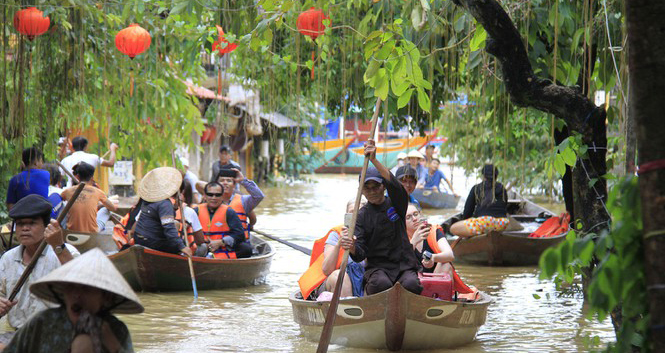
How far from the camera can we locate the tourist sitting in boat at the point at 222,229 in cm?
1084

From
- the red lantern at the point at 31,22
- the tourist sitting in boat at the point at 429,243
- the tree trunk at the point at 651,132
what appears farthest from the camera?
the red lantern at the point at 31,22

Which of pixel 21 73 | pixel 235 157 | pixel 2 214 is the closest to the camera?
pixel 21 73

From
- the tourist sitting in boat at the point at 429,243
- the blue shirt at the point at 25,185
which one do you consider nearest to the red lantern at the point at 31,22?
the blue shirt at the point at 25,185

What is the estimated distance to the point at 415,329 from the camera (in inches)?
285

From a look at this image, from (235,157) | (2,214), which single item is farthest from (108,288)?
(235,157)

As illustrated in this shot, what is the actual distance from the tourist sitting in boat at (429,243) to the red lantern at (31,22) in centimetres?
323

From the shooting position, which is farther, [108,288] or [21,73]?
[21,73]

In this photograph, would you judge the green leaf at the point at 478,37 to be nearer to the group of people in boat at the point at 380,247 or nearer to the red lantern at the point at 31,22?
the group of people in boat at the point at 380,247

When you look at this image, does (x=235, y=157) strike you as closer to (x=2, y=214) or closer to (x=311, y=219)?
(x=311, y=219)

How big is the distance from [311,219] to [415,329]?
14.4 m

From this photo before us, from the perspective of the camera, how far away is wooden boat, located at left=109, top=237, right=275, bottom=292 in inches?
396

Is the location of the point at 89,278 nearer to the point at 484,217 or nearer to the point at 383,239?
the point at 383,239

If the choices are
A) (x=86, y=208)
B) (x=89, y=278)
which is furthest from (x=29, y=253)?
(x=86, y=208)

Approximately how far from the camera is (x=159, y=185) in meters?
9.75
